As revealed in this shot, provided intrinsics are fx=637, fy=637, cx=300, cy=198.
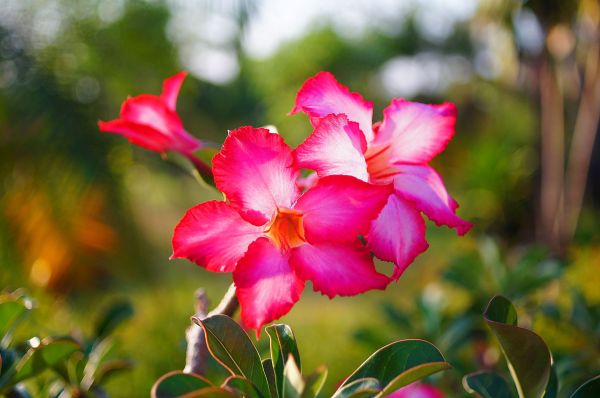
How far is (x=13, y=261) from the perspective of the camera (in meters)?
2.88

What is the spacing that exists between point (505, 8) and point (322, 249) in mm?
4565

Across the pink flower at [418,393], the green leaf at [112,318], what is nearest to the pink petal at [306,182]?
the green leaf at [112,318]

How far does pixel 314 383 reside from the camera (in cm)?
48

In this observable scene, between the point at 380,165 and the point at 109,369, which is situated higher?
the point at 380,165

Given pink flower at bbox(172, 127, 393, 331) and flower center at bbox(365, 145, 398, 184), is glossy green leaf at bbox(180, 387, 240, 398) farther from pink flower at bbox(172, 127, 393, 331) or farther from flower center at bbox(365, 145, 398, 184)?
flower center at bbox(365, 145, 398, 184)

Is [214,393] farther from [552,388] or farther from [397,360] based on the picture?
[552,388]

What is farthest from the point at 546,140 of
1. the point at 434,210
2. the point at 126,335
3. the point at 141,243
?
the point at 434,210

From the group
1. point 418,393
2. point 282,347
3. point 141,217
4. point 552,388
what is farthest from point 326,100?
point 141,217

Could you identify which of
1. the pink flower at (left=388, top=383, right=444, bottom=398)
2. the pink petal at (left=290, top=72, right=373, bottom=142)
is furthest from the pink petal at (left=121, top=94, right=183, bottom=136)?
the pink flower at (left=388, top=383, right=444, bottom=398)

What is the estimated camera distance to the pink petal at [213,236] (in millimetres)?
390

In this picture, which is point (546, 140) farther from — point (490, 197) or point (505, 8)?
point (490, 197)

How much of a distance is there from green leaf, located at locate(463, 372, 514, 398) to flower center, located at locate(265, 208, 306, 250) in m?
0.18

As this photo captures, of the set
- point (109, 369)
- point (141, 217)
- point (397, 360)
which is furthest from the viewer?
point (141, 217)

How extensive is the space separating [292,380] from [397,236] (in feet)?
0.44
